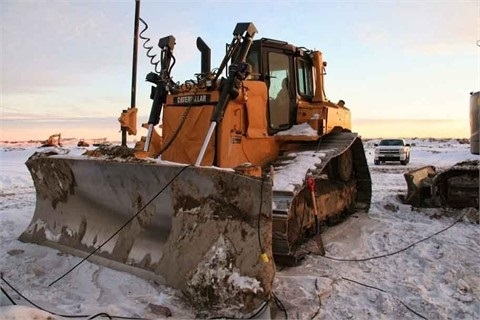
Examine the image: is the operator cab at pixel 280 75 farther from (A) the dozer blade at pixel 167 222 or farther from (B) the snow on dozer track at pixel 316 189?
(A) the dozer blade at pixel 167 222

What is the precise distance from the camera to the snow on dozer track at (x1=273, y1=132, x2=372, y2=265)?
18.6 ft

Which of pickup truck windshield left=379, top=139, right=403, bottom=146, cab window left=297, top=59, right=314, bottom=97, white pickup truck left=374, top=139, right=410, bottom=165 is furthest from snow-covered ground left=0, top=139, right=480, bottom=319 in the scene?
pickup truck windshield left=379, top=139, right=403, bottom=146

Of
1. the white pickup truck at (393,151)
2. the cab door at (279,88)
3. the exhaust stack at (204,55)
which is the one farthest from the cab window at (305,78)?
the white pickup truck at (393,151)

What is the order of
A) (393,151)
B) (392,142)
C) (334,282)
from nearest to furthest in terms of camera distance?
(334,282) → (393,151) → (392,142)

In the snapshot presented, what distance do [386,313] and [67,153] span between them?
4802 millimetres

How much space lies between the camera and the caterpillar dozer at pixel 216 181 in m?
4.59

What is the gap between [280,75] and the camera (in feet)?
25.4

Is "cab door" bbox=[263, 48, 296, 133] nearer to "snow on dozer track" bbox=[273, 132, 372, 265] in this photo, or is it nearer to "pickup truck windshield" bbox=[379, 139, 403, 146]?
"snow on dozer track" bbox=[273, 132, 372, 265]

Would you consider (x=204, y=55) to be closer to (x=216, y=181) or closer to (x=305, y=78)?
(x=305, y=78)

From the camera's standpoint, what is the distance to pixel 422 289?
5.12m

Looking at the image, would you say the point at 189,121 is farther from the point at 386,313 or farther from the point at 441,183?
the point at 441,183

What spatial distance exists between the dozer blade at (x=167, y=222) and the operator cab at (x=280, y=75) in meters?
2.67

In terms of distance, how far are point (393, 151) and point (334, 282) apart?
24.0 meters

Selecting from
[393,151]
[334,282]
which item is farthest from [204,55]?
[393,151]
